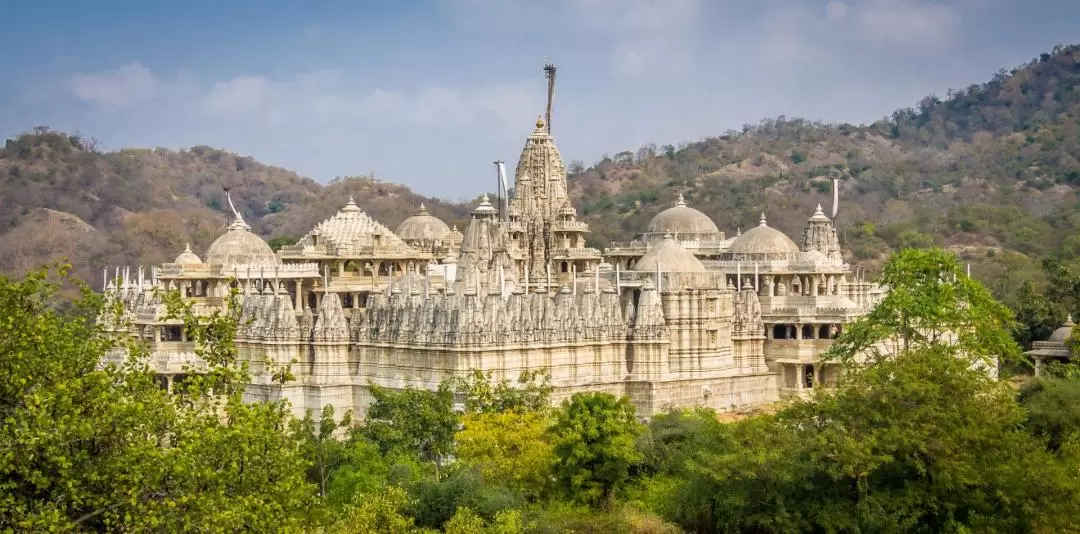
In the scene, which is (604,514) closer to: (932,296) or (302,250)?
(932,296)

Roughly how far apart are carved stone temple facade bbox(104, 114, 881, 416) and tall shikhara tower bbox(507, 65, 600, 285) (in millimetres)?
56

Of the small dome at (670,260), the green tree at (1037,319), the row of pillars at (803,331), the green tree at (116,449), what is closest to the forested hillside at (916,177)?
the green tree at (1037,319)

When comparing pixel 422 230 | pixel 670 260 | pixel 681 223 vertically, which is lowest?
pixel 670 260

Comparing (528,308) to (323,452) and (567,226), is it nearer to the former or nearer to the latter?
(323,452)

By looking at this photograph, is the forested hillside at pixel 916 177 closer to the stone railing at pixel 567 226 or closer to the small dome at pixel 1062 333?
the small dome at pixel 1062 333

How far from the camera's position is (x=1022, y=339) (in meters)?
65.4

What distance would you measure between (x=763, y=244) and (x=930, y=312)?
1677 cm

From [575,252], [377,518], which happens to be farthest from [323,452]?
[575,252]

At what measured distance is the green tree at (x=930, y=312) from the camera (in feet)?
150

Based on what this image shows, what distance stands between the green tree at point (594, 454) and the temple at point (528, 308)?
7870mm

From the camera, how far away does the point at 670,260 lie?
2084 inches

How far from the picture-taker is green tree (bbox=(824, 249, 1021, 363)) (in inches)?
1799

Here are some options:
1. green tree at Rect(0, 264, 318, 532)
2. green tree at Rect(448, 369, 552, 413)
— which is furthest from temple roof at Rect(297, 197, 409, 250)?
green tree at Rect(0, 264, 318, 532)

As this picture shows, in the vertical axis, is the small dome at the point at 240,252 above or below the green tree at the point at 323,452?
above
